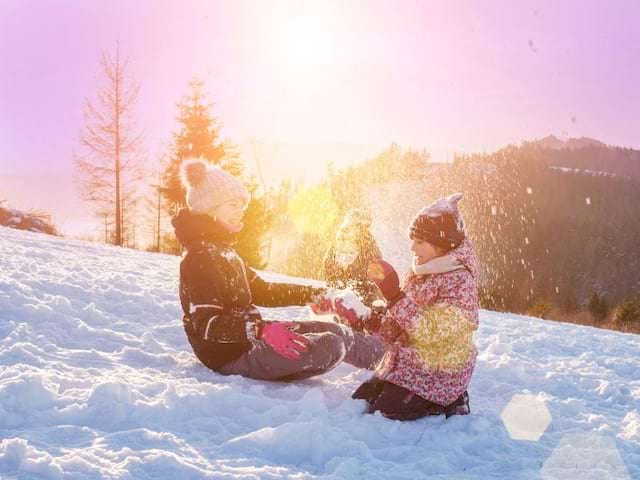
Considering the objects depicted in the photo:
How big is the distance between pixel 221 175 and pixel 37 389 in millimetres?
2204

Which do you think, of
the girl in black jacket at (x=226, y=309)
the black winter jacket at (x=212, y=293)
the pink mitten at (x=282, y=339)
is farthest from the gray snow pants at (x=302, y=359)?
the pink mitten at (x=282, y=339)

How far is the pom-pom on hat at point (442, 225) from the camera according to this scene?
426 centimetres

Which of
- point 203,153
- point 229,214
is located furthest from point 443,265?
point 203,153

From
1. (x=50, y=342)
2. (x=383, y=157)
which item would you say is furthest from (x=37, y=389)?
(x=383, y=157)

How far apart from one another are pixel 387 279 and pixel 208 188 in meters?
1.83

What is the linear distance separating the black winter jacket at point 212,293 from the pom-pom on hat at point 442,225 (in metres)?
1.49

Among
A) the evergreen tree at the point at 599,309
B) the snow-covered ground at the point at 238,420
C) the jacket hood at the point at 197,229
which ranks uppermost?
the jacket hood at the point at 197,229

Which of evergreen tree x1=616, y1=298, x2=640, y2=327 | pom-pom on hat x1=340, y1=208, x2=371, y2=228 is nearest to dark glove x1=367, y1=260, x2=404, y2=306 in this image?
pom-pom on hat x1=340, y1=208, x2=371, y2=228

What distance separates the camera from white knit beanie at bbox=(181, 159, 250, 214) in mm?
4926

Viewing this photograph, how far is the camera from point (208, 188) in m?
4.93

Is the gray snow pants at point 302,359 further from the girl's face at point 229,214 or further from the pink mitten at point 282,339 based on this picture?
the girl's face at point 229,214

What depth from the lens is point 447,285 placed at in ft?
13.7

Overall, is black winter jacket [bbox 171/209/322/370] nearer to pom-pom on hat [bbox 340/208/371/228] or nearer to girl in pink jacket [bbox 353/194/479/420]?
girl in pink jacket [bbox 353/194/479/420]

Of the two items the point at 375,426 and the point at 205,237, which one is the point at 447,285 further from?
the point at 205,237
